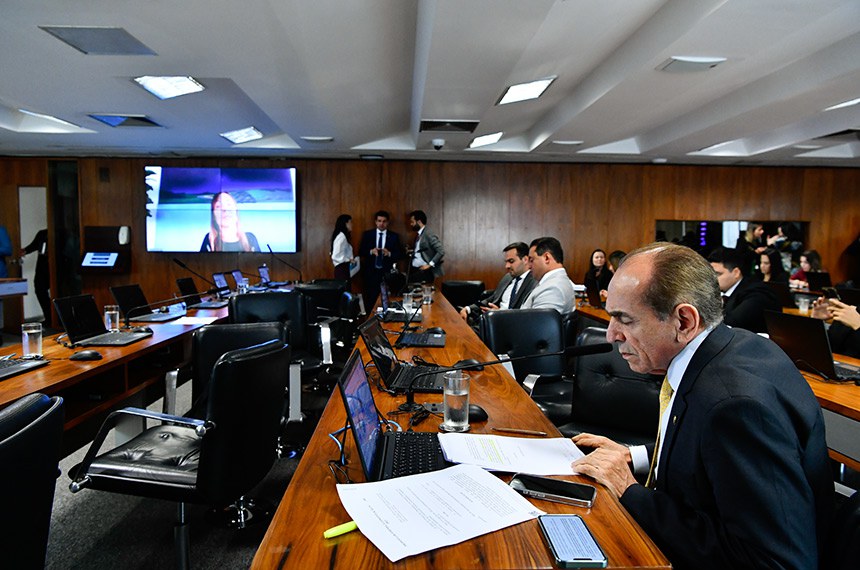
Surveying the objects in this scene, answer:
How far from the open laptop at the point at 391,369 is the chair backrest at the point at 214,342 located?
634 mm

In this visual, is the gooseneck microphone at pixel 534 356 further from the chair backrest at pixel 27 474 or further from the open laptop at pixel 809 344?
the open laptop at pixel 809 344

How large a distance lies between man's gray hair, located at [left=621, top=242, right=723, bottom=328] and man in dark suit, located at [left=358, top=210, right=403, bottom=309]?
6.70 m

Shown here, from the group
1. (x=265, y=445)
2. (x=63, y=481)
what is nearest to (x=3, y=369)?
(x=63, y=481)

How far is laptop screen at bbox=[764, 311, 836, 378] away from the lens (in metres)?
2.23

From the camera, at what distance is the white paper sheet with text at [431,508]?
0.91 meters

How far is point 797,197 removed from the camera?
27.5 feet

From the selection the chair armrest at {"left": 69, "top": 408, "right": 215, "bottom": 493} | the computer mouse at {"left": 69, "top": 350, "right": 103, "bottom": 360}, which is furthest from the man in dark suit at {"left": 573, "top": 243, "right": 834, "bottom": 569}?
the computer mouse at {"left": 69, "top": 350, "right": 103, "bottom": 360}

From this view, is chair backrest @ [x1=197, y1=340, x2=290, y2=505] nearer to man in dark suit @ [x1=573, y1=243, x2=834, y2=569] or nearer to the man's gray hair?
man in dark suit @ [x1=573, y1=243, x2=834, y2=569]

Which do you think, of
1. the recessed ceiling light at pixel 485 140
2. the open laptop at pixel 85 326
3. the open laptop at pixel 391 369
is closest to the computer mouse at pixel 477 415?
the open laptop at pixel 391 369

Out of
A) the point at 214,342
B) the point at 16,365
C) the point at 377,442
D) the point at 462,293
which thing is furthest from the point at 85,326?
the point at 462,293

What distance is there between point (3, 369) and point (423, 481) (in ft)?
6.86

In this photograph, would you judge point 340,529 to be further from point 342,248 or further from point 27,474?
point 342,248

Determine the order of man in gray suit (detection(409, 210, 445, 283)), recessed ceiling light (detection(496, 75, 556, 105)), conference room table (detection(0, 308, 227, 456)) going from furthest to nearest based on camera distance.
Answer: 1. man in gray suit (detection(409, 210, 445, 283))
2. recessed ceiling light (detection(496, 75, 556, 105))
3. conference room table (detection(0, 308, 227, 456))

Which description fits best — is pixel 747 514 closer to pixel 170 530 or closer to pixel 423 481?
pixel 423 481
